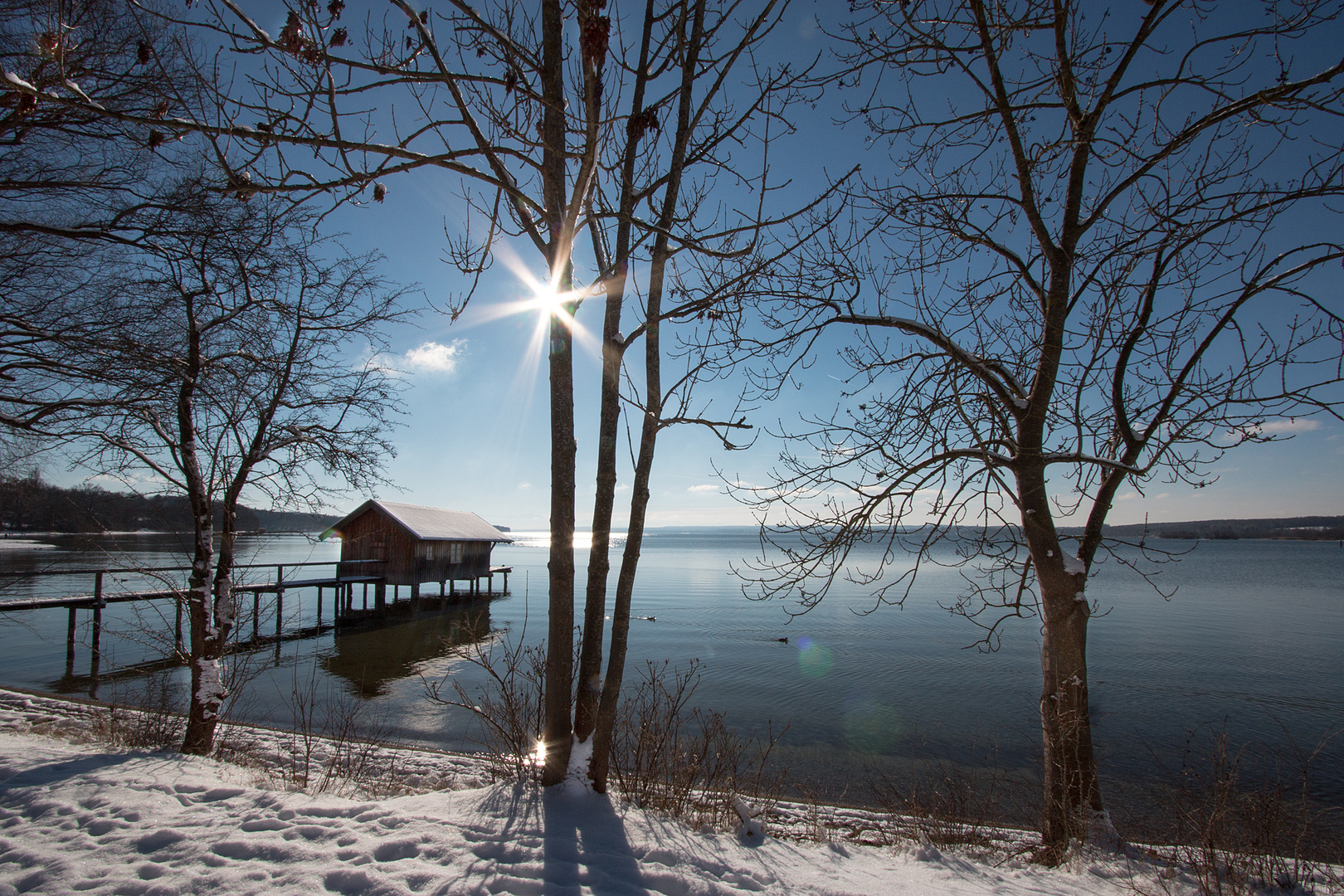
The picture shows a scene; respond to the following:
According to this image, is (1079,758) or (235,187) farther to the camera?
(1079,758)

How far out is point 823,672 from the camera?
2016cm

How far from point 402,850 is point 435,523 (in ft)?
107

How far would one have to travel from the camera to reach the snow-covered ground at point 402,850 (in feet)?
9.82

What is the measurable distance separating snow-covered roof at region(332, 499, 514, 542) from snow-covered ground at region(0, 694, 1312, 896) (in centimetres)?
2672

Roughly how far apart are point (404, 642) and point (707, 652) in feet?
41.9

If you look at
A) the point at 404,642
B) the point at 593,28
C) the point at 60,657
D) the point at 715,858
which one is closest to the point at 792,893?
the point at 715,858

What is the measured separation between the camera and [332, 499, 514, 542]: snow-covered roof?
30344 millimetres

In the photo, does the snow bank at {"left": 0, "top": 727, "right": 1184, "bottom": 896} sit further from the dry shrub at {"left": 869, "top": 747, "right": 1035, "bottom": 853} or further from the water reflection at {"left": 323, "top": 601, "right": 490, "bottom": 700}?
the water reflection at {"left": 323, "top": 601, "right": 490, "bottom": 700}

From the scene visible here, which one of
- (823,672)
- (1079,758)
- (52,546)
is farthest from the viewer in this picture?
(52,546)

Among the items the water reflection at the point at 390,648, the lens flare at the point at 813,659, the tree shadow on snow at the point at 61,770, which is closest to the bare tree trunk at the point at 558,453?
the tree shadow on snow at the point at 61,770

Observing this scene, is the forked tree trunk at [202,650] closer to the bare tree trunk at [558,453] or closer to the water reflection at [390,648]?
the bare tree trunk at [558,453]

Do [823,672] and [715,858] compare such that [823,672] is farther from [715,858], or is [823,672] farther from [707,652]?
[715,858]

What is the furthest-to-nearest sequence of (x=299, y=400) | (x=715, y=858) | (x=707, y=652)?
(x=707, y=652), (x=299, y=400), (x=715, y=858)

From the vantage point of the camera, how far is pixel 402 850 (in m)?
3.30
